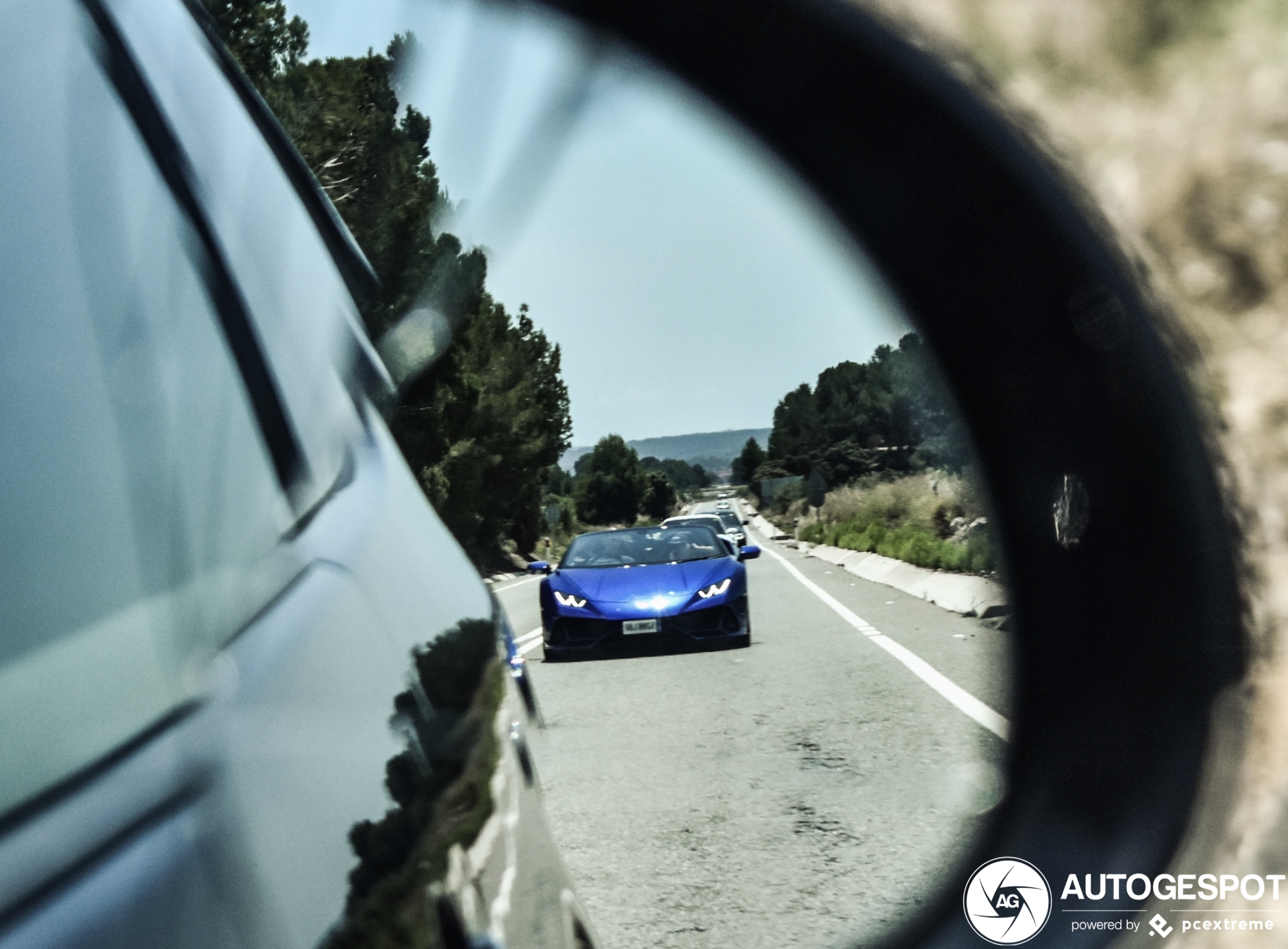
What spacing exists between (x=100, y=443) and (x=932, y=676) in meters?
8.37

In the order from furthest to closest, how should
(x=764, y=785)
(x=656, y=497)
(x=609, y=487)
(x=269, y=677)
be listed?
(x=656, y=497), (x=609, y=487), (x=764, y=785), (x=269, y=677)

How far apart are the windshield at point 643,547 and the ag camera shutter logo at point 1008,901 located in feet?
35.1

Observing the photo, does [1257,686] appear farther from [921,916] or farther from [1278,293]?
[921,916]

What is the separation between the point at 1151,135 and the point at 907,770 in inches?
207

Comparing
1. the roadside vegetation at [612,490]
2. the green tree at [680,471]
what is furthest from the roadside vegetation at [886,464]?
the green tree at [680,471]

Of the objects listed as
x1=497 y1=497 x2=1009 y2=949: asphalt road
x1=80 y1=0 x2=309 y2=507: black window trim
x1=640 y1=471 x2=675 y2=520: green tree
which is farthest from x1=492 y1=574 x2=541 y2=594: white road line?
x1=640 y1=471 x2=675 y2=520: green tree

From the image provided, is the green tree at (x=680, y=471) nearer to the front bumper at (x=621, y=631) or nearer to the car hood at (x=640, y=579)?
the car hood at (x=640, y=579)

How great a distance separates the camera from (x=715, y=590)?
1155 centimetres

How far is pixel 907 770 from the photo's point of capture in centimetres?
596

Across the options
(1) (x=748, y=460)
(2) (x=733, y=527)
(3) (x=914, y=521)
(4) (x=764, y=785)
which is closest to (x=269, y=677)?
(4) (x=764, y=785)

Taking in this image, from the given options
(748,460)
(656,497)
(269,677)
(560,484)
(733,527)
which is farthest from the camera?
(748,460)

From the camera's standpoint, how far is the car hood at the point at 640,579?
1139 centimetres

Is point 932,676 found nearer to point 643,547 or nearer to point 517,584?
point 643,547

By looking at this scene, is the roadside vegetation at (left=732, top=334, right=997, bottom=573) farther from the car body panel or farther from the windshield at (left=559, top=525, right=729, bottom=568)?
the windshield at (left=559, top=525, right=729, bottom=568)
